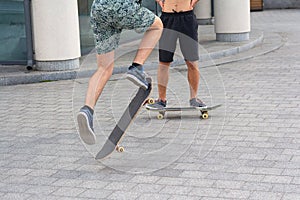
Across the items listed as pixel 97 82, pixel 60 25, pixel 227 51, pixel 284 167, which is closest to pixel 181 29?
pixel 97 82

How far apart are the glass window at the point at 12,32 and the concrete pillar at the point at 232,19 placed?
4499 millimetres

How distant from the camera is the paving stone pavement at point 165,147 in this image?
5.24m

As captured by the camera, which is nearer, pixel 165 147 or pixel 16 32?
pixel 165 147

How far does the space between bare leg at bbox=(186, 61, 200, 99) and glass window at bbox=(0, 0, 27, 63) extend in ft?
13.8

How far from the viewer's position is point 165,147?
21.1 ft

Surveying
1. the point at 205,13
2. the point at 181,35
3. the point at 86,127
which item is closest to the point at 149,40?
the point at 86,127

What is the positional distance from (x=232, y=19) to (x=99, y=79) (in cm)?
837

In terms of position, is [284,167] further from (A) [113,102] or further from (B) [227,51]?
(B) [227,51]

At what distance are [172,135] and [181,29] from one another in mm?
1230

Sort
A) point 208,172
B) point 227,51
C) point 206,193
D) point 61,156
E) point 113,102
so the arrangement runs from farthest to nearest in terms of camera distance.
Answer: point 227,51 < point 113,102 < point 61,156 < point 208,172 < point 206,193

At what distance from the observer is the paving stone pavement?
17.2ft

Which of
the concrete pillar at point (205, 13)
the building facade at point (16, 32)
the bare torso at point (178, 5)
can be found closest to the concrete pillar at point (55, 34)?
the building facade at point (16, 32)

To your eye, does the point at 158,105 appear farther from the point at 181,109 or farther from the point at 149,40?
the point at 149,40

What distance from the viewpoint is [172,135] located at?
689 centimetres
